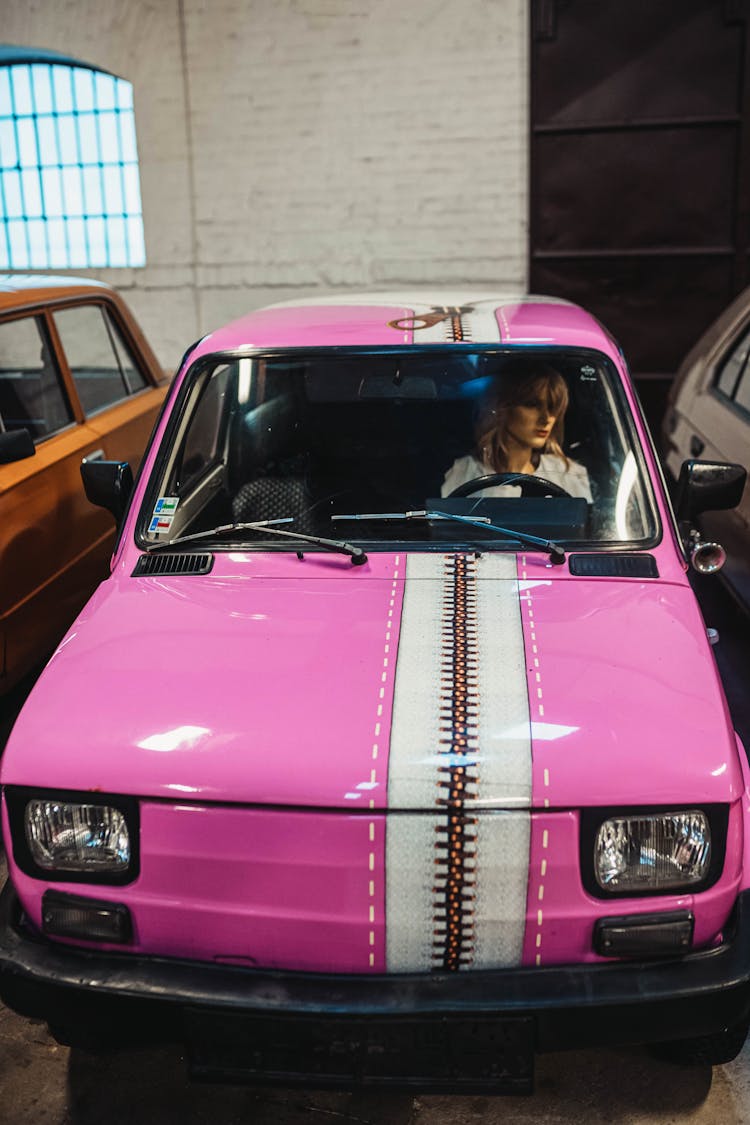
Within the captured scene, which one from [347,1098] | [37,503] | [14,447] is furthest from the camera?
[37,503]

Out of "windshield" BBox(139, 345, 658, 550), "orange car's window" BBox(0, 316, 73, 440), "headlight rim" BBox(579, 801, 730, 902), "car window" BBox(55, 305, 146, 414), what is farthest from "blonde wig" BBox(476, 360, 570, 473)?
→ "car window" BBox(55, 305, 146, 414)

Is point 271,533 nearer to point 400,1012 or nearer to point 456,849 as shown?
point 456,849

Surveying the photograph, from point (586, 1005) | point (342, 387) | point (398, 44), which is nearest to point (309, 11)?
point (398, 44)

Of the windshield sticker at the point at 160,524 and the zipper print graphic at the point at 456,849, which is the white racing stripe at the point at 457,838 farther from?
the windshield sticker at the point at 160,524

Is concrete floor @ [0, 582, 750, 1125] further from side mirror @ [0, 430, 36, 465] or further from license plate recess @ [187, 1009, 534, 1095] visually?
side mirror @ [0, 430, 36, 465]

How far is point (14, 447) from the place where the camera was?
372cm

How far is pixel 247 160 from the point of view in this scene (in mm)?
8141

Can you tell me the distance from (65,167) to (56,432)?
205 inches

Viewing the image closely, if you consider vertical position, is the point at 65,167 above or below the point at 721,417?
above

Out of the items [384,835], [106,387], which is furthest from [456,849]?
[106,387]

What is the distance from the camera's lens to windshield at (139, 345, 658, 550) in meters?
2.88

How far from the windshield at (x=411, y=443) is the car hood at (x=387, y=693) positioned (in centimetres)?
29

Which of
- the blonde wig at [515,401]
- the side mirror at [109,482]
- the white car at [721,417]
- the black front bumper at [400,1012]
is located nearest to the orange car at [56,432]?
the side mirror at [109,482]

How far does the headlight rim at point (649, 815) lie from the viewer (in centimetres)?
194
